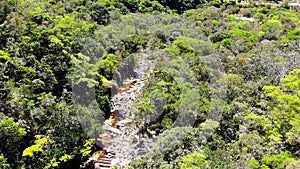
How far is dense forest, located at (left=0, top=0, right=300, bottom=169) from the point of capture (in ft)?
58.7

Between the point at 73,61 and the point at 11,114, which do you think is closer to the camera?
the point at 11,114

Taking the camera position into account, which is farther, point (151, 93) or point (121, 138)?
point (151, 93)

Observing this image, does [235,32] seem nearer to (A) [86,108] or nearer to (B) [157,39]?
(B) [157,39]

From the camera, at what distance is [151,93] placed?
23.9 m

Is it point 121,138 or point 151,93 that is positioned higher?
point 151,93

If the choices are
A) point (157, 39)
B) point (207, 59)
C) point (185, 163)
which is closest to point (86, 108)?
point (185, 163)

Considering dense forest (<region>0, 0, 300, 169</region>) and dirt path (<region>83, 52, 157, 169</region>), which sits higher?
dense forest (<region>0, 0, 300, 169</region>)

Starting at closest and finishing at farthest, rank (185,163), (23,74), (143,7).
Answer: (185,163) → (23,74) → (143,7)

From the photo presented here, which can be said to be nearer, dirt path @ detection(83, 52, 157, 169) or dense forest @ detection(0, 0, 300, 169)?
dense forest @ detection(0, 0, 300, 169)

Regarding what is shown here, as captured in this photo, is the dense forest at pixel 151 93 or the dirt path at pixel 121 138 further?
the dirt path at pixel 121 138

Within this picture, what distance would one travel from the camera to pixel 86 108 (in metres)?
21.5

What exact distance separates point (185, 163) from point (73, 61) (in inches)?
490

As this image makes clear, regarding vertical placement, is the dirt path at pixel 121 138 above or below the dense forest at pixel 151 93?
below

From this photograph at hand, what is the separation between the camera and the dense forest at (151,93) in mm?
17891
